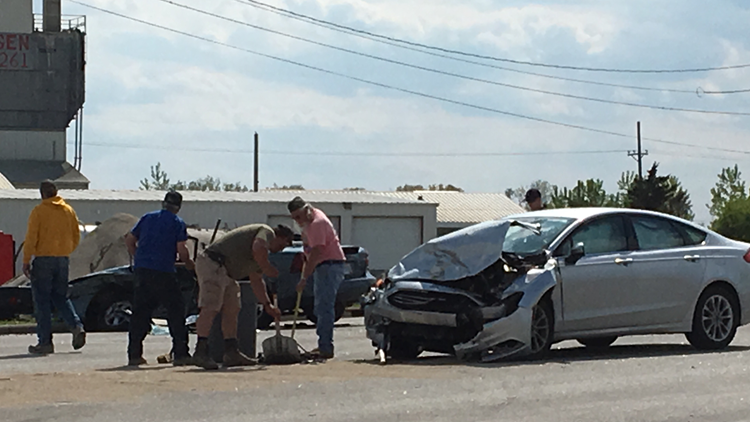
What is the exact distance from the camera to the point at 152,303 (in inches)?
466

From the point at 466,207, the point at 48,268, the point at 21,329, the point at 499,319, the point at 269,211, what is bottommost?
the point at 21,329

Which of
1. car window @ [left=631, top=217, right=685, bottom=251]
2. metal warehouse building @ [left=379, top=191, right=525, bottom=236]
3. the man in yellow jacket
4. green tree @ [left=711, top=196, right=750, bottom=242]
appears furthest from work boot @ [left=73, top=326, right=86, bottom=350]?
green tree @ [left=711, top=196, right=750, bottom=242]

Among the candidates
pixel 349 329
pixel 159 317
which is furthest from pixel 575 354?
pixel 159 317

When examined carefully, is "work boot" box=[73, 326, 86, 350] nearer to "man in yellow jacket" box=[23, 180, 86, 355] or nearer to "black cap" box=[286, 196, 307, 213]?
"man in yellow jacket" box=[23, 180, 86, 355]

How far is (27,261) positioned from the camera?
1342 cm

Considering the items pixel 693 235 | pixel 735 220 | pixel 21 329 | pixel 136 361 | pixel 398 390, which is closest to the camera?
pixel 398 390

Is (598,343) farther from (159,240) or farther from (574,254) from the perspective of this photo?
(159,240)

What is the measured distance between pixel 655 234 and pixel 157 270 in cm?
530

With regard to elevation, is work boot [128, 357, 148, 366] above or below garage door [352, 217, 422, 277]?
below

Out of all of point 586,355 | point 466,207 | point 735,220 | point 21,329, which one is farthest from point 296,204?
point 735,220

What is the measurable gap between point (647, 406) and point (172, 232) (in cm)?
525

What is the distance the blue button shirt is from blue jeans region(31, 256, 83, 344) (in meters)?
2.09

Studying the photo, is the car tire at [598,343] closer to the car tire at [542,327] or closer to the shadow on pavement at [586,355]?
the shadow on pavement at [586,355]

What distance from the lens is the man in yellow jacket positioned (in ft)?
44.1
